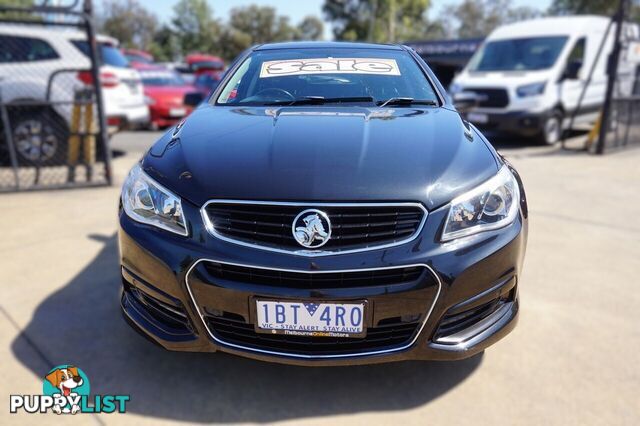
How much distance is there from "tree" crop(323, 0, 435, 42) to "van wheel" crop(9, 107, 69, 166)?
104ft

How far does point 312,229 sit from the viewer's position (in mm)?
1820

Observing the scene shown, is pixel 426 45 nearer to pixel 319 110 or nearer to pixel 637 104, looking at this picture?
pixel 637 104

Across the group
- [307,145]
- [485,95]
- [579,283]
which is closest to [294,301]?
[307,145]

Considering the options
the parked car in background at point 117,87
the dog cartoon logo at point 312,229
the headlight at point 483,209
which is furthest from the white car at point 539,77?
the dog cartoon logo at point 312,229

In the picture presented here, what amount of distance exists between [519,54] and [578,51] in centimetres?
96

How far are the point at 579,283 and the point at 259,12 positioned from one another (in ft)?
182

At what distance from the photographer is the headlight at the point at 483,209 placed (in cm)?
190

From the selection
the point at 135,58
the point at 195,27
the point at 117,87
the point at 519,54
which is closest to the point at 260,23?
the point at 195,27

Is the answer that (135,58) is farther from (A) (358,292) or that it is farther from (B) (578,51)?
(A) (358,292)

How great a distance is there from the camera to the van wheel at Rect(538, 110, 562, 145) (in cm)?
888

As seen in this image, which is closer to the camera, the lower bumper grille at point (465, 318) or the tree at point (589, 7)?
the lower bumper grille at point (465, 318)

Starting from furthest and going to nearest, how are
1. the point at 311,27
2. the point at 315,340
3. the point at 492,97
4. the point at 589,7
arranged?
the point at 311,27, the point at 589,7, the point at 492,97, the point at 315,340

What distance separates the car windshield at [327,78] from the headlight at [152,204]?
974 mm

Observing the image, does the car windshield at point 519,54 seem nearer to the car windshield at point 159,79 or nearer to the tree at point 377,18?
the car windshield at point 159,79
